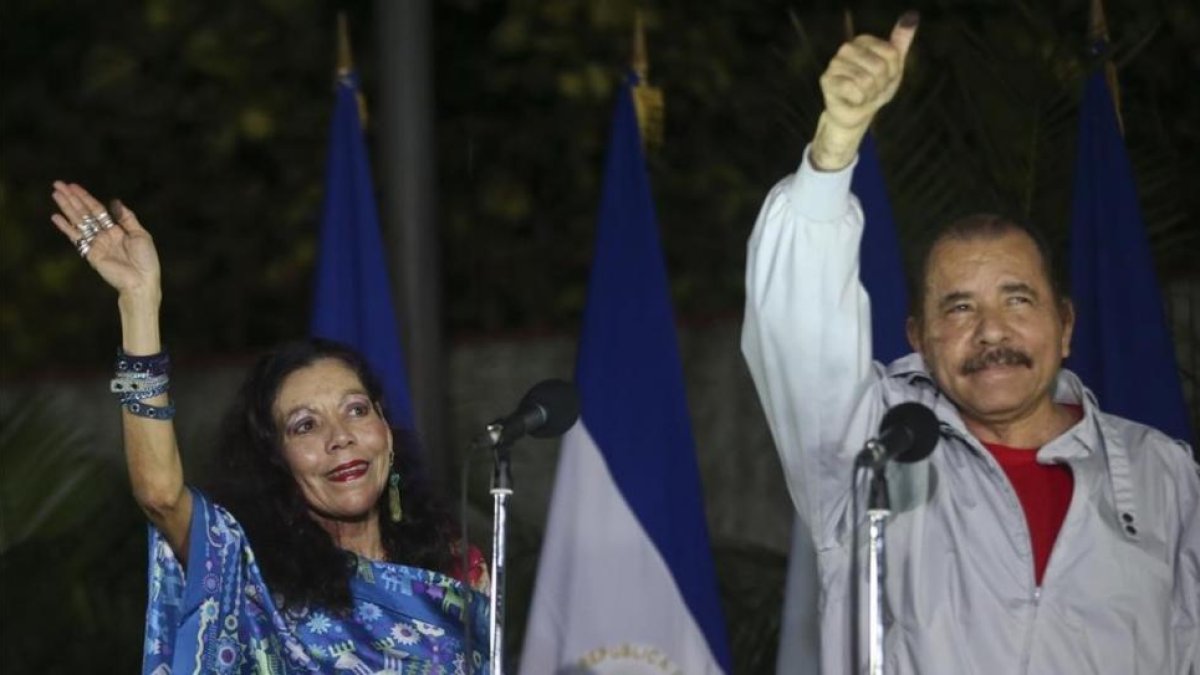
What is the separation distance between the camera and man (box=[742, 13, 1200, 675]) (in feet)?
12.9

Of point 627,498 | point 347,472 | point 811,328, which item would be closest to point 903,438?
point 811,328

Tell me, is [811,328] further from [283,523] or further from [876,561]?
[283,523]

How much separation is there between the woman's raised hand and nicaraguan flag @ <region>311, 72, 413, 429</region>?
1.89 meters

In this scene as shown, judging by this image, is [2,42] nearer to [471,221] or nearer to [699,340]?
[471,221]

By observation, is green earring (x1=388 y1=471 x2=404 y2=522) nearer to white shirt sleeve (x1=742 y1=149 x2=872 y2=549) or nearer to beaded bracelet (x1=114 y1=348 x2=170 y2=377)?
beaded bracelet (x1=114 y1=348 x2=170 y2=377)

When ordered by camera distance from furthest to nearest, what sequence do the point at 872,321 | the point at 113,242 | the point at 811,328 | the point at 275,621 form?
the point at 872,321, the point at 275,621, the point at 113,242, the point at 811,328

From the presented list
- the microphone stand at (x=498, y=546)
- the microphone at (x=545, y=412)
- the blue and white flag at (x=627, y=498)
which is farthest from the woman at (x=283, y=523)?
the blue and white flag at (x=627, y=498)

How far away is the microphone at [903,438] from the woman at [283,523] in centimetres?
87

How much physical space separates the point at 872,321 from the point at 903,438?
6.74 feet

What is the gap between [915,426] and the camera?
11.9ft

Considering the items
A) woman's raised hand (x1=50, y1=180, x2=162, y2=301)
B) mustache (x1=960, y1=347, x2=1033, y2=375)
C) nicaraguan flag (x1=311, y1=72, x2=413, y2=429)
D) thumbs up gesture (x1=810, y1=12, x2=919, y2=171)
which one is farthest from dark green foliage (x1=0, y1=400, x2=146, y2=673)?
thumbs up gesture (x1=810, y1=12, x2=919, y2=171)

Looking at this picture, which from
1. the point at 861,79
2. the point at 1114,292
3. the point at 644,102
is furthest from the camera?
the point at 644,102

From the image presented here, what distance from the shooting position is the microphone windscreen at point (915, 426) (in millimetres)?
3607

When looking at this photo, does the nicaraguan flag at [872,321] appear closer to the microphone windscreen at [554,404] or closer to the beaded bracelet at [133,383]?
the microphone windscreen at [554,404]
